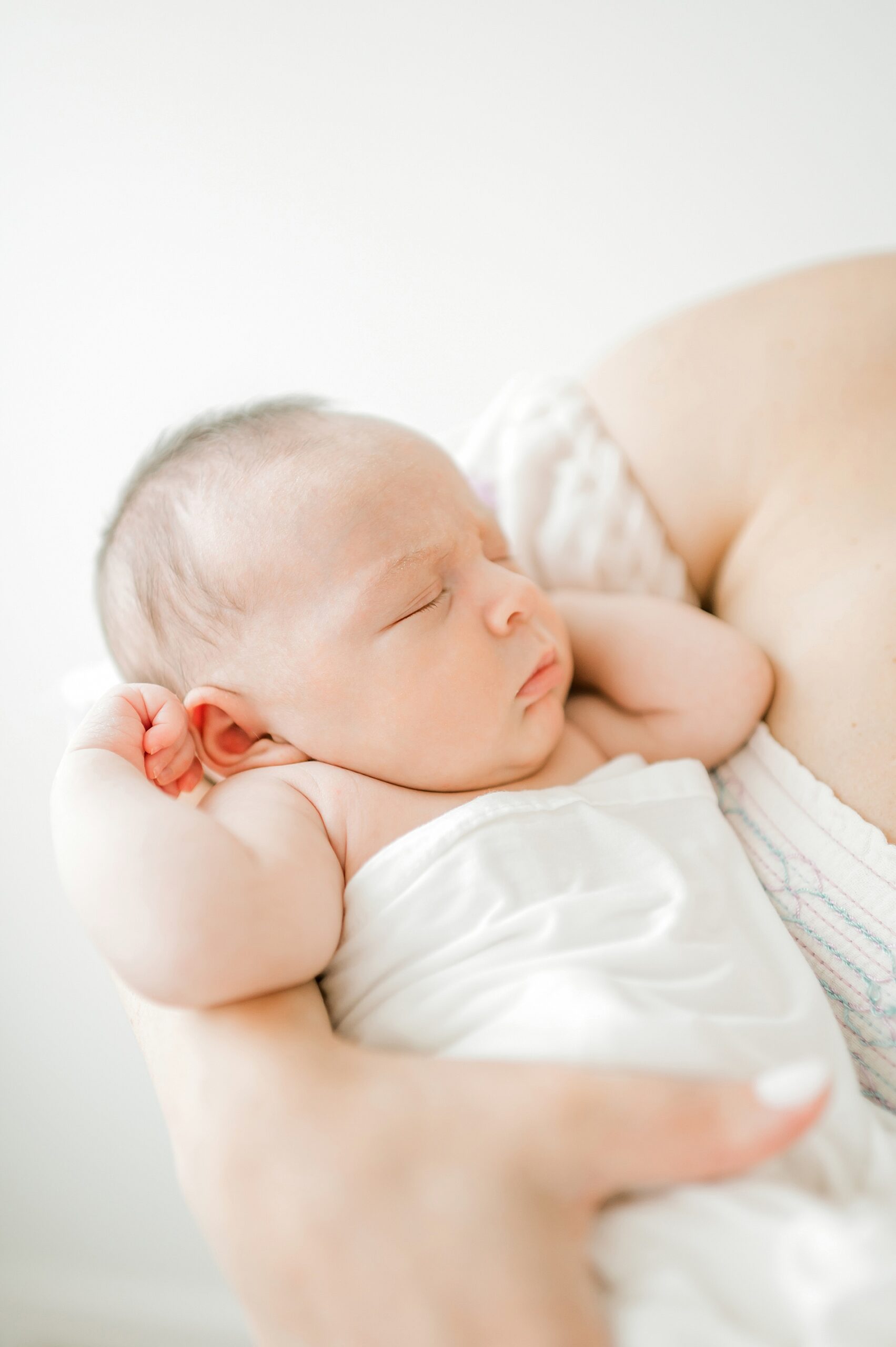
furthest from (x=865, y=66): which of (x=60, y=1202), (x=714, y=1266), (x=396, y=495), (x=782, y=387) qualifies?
(x=60, y=1202)

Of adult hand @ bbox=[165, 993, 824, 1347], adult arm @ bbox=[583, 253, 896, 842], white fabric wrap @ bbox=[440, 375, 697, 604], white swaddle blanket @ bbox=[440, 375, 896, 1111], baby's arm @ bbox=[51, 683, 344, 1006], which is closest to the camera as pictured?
adult hand @ bbox=[165, 993, 824, 1347]

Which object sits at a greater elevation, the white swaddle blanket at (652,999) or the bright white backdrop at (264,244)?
A: the bright white backdrop at (264,244)

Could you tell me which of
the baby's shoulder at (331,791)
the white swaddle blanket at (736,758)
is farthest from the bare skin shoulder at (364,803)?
the white swaddle blanket at (736,758)

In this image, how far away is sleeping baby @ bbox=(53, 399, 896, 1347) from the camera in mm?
586

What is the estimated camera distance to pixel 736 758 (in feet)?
3.37

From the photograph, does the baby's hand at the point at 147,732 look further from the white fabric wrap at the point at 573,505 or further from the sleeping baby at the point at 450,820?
the white fabric wrap at the point at 573,505

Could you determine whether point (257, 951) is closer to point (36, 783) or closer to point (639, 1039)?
point (639, 1039)

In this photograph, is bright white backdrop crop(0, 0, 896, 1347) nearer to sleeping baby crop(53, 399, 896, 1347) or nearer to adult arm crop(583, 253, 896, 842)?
adult arm crop(583, 253, 896, 842)

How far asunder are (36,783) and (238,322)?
0.98 meters

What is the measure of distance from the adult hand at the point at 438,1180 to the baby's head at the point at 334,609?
36 cm

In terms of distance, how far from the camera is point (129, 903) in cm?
65

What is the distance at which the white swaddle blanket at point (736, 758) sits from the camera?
781mm

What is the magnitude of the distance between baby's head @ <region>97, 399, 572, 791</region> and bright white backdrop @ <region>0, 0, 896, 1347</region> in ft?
2.92

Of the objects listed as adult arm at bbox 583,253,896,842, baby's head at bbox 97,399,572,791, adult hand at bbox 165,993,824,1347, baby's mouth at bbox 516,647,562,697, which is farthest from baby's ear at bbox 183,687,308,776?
adult arm at bbox 583,253,896,842
